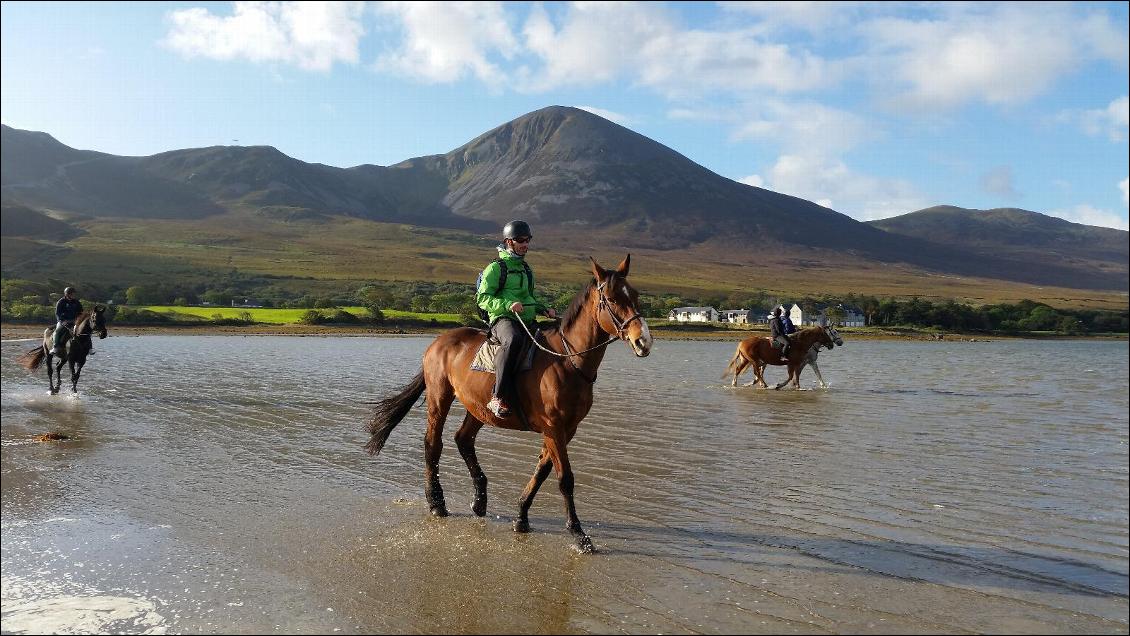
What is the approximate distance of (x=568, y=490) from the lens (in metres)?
7.20

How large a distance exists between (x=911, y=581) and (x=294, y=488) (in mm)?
7362

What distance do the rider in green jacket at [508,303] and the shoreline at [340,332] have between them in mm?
46015

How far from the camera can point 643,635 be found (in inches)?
201

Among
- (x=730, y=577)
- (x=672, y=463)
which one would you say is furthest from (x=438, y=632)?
(x=672, y=463)

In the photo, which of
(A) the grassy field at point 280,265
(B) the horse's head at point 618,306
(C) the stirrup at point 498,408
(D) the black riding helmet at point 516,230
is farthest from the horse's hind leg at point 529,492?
(A) the grassy field at point 280,265

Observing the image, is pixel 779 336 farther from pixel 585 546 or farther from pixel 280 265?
pixel 280 265

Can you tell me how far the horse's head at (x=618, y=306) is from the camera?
6836mm

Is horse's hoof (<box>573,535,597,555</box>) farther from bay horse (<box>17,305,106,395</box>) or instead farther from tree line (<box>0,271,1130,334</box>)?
tree line (<box>0,271,1130,334</box>)

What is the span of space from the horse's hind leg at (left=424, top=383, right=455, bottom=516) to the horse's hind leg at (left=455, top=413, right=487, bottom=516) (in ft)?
0.92

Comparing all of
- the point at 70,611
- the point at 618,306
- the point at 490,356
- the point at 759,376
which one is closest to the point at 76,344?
the point at 70,611

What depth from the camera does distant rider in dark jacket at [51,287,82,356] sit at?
20.1m

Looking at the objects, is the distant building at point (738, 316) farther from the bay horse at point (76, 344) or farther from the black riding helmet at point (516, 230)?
the black riding helmet at point (516, 230)

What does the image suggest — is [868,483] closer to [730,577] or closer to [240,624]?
[730,577]

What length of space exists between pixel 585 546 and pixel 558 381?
64.9 inches
